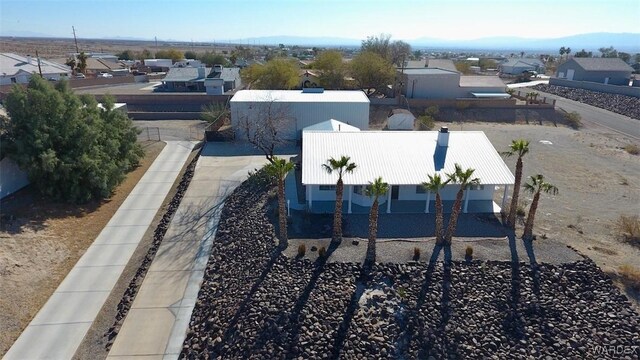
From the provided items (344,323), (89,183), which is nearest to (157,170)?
(89,183)

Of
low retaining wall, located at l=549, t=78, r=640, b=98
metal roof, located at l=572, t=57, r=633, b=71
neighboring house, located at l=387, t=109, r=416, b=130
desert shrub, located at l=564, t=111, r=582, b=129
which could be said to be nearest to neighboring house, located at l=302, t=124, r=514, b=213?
neighboring house, located at l=387, t=109, r=416, b=130

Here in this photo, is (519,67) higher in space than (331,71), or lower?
higher

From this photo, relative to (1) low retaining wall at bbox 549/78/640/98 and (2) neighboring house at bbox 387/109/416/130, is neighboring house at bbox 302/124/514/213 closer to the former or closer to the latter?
(2) neighboring house at bbox 387/109/416/130

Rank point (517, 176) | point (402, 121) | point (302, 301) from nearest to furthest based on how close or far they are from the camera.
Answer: point (302, 301) < point (517, 176) < point (402, 121)

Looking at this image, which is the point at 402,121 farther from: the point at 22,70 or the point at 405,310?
the point at 22,70

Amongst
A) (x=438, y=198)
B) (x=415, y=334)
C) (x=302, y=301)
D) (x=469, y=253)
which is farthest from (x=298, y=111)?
(x=415, y=334)

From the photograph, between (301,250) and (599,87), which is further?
(599,87)

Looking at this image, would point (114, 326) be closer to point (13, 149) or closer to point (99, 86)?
point (13, 149)
